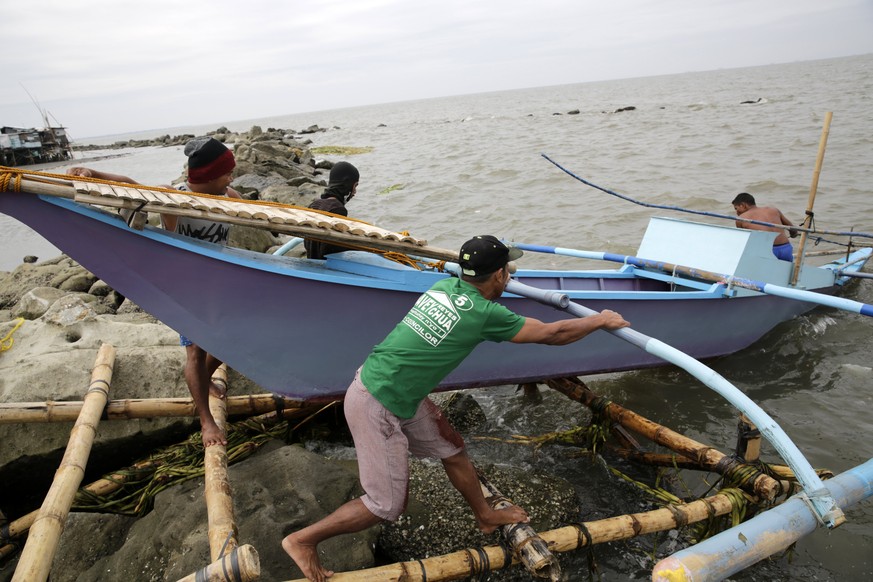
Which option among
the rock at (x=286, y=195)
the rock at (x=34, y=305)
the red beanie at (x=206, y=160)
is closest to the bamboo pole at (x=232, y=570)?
the red beanie at (x=206, y=160)

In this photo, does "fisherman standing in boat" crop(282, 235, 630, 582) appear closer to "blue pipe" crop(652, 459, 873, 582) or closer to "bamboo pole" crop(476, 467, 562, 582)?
"bamboo pole" crop(476, 467, 562, 582)

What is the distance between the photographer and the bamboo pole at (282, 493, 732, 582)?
8.68ft

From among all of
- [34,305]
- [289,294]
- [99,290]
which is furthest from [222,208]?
[99,290]

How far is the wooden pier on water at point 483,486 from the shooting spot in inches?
104

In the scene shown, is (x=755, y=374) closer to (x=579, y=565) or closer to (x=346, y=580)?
(x=579, y=565)

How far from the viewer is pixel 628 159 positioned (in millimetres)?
18609

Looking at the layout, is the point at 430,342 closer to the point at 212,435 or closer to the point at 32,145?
the point at 212,435

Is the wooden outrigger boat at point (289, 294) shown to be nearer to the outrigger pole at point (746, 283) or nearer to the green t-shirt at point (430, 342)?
the outrigger pole at point (746, 283)

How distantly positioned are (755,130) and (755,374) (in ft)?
62.1

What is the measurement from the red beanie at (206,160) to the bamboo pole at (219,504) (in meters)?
1.65

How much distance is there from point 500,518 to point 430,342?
3.68ft

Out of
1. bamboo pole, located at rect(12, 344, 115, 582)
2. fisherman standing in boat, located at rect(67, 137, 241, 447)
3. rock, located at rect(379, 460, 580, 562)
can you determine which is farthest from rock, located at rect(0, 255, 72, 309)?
rock, located at rect(379, 460, 580, 562)

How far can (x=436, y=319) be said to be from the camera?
8.66ft

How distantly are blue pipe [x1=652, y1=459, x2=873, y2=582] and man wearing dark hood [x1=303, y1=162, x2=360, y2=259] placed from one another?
2.91 metres
